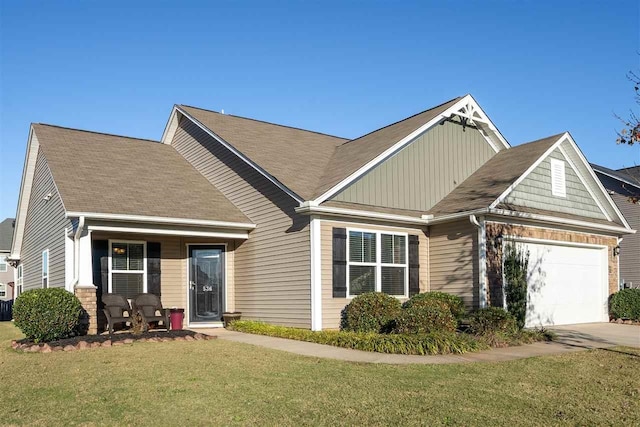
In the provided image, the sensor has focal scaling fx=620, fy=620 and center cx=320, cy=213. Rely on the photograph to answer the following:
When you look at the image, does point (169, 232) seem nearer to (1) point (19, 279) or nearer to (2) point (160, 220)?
(2) point (160, 220)

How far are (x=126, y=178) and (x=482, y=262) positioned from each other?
9496 mm

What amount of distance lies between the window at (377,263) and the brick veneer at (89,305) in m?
5.81

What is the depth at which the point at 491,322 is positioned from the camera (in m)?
12.5

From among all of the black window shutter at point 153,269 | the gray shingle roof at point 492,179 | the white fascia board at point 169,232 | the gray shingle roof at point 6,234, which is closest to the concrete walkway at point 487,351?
the black window shutter at point 153,269

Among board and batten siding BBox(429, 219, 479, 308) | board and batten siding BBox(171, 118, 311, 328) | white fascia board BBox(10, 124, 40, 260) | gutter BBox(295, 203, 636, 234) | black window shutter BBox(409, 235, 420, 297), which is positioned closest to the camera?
gutter BBox(295, 203, 636, 234)

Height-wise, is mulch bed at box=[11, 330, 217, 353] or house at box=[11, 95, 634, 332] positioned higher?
house at box=[11, 95, 634, 332]

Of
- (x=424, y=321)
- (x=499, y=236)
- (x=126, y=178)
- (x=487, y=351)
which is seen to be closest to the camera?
(x=487, y=351)

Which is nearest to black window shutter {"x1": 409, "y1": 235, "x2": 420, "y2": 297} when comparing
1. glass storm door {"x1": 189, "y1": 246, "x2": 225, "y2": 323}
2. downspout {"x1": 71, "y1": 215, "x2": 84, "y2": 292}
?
glass storm door {"x1": 189, "y1": 246, "x2": 225, "y2": 323}

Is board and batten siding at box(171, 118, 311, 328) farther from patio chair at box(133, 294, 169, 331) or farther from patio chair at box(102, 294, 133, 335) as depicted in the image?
patio chair at box(102, 294, 133, 335)

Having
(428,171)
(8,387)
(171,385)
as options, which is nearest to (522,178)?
(428,171)

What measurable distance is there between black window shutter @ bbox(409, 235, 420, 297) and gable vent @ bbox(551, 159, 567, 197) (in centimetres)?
435

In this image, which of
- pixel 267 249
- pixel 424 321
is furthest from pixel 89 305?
pixel 424 321

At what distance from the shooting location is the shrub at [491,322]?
12.5 meters

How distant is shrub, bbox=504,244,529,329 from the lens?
15.1 m
